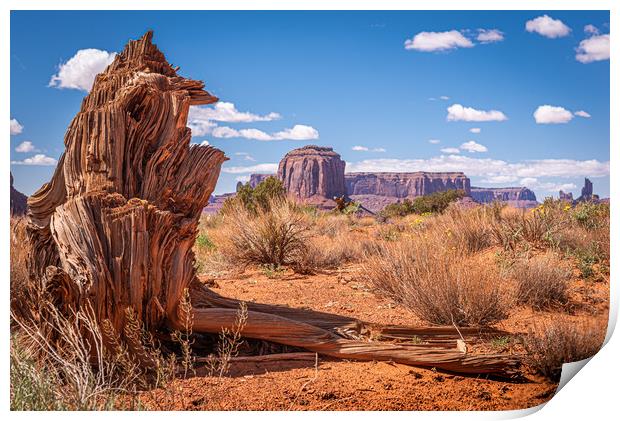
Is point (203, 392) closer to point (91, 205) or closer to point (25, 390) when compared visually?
point (25, 390)

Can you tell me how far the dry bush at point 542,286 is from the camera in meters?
6.69

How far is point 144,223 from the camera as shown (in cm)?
432

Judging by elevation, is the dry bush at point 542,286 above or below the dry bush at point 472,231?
below

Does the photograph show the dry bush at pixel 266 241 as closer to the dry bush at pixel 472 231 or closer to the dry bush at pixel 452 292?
the dry bush at pixel 472 231

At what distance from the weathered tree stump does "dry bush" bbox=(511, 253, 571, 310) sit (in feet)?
5.73

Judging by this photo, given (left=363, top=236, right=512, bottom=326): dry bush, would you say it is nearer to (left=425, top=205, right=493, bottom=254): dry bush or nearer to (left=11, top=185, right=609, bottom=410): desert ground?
(left=11, top=185, right=609, bottom=410): desert ground

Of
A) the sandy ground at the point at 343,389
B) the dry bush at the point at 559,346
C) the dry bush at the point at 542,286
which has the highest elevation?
the dry bush at the point at 542,286

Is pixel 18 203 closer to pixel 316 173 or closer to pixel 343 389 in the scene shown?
pixel 343 389

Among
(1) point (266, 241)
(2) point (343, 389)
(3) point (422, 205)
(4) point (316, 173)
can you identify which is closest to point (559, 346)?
(2) point (343, 389)

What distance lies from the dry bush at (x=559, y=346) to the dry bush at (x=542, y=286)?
5.79ft

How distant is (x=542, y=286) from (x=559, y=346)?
2094 millimetres

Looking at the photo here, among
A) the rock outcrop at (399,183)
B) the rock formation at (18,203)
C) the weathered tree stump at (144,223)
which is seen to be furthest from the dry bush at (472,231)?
the rock outcrop at (399,183)
